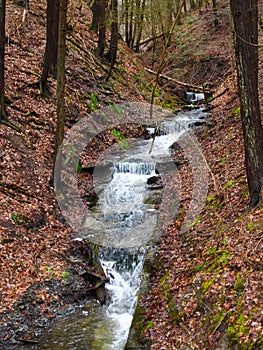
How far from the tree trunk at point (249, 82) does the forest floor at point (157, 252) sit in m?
0.89

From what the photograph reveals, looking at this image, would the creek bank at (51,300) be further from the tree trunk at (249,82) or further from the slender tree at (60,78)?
the tree trunk at (249,82)

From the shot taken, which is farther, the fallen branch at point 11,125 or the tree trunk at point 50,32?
the tree trunk at point 50,32

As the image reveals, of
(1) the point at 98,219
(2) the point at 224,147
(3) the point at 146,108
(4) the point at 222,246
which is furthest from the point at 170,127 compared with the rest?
(4) the point at 222,246

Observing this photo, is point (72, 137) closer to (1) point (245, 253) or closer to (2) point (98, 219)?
(2) point (98, 219)

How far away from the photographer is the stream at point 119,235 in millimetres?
8195

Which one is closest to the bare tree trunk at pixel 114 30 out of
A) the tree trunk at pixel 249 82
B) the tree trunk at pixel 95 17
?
the tree trunk at pixel 95 17

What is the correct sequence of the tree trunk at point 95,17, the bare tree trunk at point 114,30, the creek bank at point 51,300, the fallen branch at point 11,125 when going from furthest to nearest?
the tree trunk at point 95,17 < the bare tree trunk at point 114,30 < the fallen branch at point 11,125 < the creek bank at point 51,300

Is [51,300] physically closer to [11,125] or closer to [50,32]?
[11,125]

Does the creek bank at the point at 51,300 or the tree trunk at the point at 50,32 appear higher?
the tree trunk at the point at 50,32

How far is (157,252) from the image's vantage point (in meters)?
9.98

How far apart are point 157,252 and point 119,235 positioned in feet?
6.17

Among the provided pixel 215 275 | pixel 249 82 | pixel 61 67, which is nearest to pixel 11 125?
pixel 61 67

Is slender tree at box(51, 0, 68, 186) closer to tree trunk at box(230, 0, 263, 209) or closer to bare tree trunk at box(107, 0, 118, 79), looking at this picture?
tree trunk at box(230, 0, 263, 209)

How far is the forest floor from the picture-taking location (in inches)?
258
